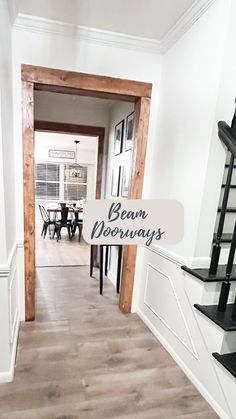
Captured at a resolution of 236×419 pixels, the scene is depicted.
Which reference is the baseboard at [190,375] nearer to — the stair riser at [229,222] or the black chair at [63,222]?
the stair riser at [229,222]

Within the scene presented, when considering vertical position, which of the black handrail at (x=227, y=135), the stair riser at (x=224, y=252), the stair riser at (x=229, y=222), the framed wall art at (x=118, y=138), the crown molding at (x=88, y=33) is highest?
the crown molding at (x=88, y=33)

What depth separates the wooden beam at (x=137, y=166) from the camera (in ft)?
7.18

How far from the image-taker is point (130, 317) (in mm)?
2426

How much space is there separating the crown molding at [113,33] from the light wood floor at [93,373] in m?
2.53

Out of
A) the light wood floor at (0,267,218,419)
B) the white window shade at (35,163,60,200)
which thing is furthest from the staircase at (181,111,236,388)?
the white window shade at (35,163,60,200)

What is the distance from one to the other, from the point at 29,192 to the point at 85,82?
1.07 meters

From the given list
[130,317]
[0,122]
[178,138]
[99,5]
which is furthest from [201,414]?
[99,5]

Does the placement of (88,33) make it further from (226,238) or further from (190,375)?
(190,375)

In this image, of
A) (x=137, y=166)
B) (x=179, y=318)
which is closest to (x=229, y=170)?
(x=137, y=166)

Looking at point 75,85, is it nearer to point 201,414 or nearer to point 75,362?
point 75,362

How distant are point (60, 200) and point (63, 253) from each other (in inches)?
133

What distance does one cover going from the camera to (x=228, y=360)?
1367 mm

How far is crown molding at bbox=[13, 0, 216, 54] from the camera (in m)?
1.72

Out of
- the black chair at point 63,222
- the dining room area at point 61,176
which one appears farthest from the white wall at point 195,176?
the dining room area at point 61,176
